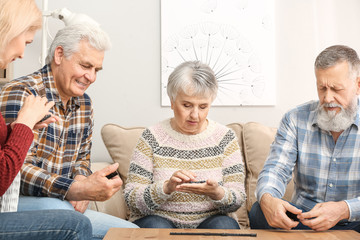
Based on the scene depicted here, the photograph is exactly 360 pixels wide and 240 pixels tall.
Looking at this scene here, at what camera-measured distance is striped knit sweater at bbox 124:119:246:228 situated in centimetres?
195

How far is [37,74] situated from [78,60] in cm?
18

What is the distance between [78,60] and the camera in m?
1.94

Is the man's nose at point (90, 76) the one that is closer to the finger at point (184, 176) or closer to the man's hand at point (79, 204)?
the man's hand at point (79, 204)

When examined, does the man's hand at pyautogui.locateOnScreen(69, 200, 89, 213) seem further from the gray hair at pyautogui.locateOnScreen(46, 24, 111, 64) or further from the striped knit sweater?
the gray hair at pyautogui.locateOnScreen(46, 24, 111, 64)

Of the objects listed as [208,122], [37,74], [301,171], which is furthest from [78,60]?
[301,171]

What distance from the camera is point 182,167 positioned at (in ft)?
6.68

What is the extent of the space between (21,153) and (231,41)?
2.04 m

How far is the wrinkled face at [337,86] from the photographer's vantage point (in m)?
1.91

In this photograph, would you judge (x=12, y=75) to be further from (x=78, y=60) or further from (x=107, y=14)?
(x=78, y=60)

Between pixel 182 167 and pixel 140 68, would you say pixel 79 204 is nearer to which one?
pixel 182 167

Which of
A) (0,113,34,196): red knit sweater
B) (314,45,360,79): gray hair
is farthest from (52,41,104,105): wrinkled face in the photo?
(314,45,360,79): gray hair

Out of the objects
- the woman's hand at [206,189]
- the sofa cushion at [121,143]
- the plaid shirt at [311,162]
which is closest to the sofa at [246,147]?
the sofa cushion at [121,143]

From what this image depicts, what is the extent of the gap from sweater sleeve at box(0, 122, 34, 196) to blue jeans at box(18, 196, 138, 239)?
32 cm

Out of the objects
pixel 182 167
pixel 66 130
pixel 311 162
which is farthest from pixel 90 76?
pixel 311 162
